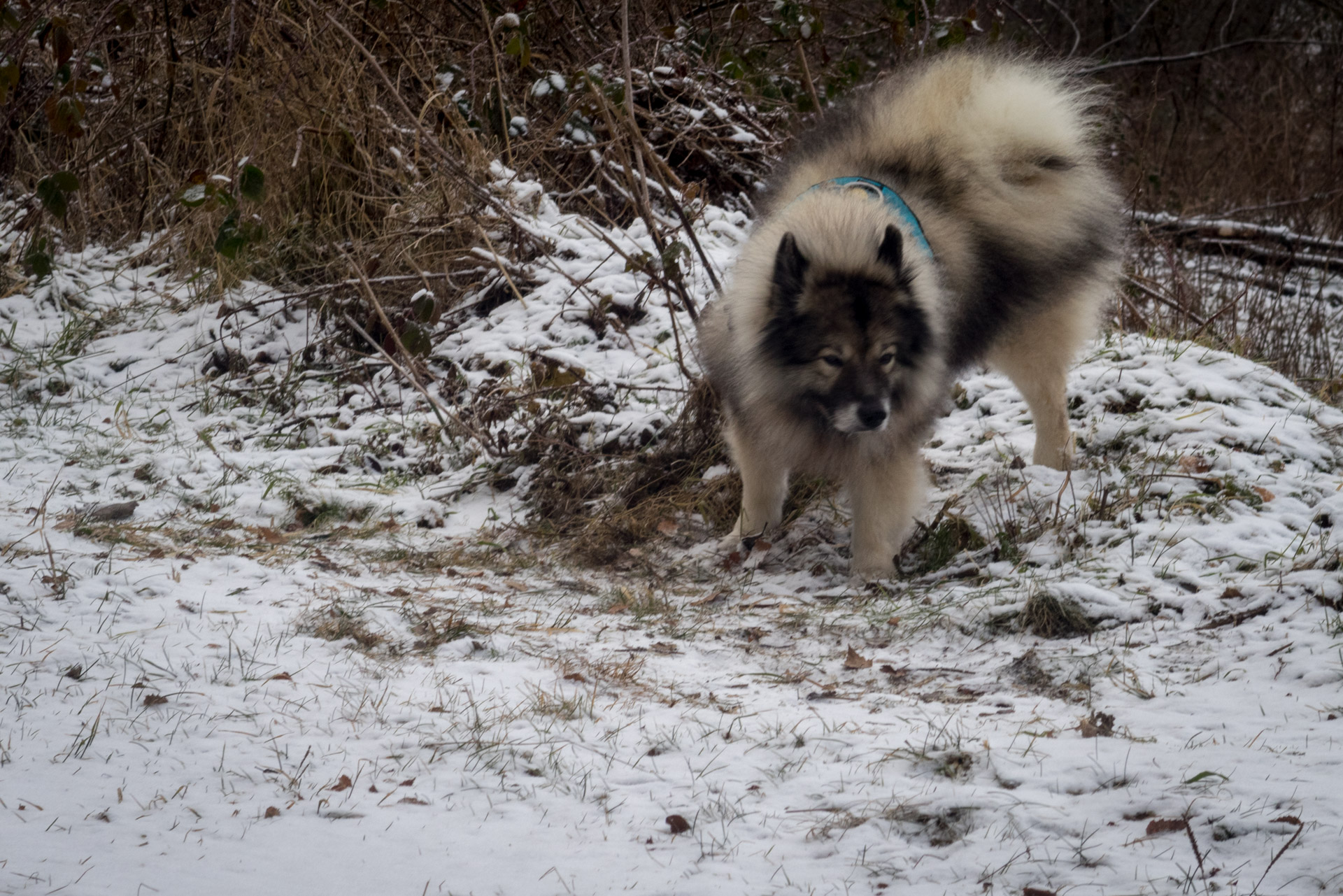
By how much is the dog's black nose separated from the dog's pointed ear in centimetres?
45

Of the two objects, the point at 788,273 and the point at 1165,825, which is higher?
the point at 788,273

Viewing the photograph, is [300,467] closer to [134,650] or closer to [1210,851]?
[134,650]

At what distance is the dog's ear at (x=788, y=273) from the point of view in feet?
10.9

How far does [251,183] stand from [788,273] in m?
1.92

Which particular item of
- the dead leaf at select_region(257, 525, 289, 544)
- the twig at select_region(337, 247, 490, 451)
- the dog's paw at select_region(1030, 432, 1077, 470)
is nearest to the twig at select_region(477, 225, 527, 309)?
the twig at select_region(337, 247, 490, 451)

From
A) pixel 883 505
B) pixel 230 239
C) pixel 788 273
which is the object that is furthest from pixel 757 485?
pixel 230 239

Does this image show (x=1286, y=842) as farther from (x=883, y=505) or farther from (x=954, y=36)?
(x=954, y=36)

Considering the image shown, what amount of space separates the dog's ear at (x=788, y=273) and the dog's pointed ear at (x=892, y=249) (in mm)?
251

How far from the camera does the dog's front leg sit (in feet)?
12.3

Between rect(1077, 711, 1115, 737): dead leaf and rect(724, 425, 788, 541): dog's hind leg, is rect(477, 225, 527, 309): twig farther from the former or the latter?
rect(1077, 711, 1115, 737): dead leaf

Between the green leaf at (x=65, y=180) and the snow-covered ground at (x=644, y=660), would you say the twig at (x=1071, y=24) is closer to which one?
the snow-covered ground at (x=644, y=660)

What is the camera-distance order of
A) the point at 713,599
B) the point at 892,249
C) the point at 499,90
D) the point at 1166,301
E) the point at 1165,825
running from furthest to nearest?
the point at 1166,301
the point at 499,90
the point at 713,599
the point at 892,249
the point at 1165,825

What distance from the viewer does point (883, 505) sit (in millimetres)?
3803

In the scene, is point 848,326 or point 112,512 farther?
point 112,512
